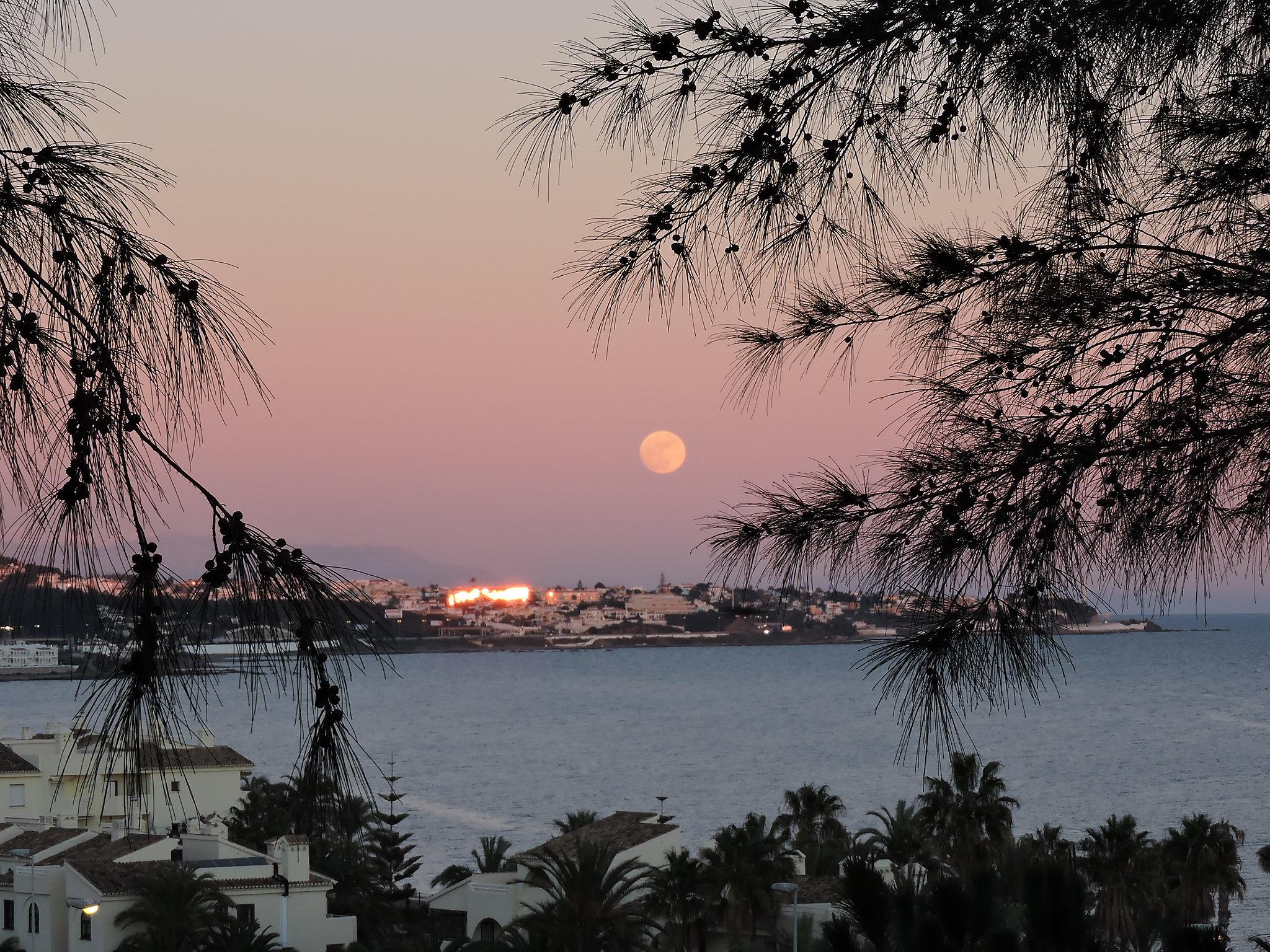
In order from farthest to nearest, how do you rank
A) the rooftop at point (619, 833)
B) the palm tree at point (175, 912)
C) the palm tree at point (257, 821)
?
1. the palm tree at point (257, 821)
2. the rooftop at point (619, 833)
3. the palm tree at point (175, 912)

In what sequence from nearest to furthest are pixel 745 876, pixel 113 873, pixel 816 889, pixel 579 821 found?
pixel 113 873, pixel 745 876, pixel 816 889, pixel 579 821

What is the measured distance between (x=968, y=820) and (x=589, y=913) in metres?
15.6

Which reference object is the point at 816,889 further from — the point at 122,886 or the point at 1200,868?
the point at 122,886

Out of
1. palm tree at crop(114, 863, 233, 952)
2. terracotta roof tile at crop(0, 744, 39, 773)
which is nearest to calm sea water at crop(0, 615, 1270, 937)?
terracotta roof tile at crop(0, 744, 39, 773)

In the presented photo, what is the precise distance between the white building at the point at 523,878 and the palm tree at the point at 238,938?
8.07 metres

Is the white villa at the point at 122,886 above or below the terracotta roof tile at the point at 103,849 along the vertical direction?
below

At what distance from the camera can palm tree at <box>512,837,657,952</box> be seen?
33.9 meters

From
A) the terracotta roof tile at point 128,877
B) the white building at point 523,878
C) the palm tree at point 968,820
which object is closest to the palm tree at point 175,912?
the terracotta roof tile at point 128,877

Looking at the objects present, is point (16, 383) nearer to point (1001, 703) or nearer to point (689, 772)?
point (1001, 703)

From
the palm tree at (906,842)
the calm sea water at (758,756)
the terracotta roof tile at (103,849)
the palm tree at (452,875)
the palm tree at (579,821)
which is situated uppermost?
the terracotta roof tile at (103,849)

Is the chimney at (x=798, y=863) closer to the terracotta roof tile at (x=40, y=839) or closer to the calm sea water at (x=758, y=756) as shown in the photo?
the terracotta roof tile at (x=40, y=839)

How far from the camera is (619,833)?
44781 millimetres

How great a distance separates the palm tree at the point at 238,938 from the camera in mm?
33062

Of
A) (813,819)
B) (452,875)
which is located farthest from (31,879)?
(813,819)
